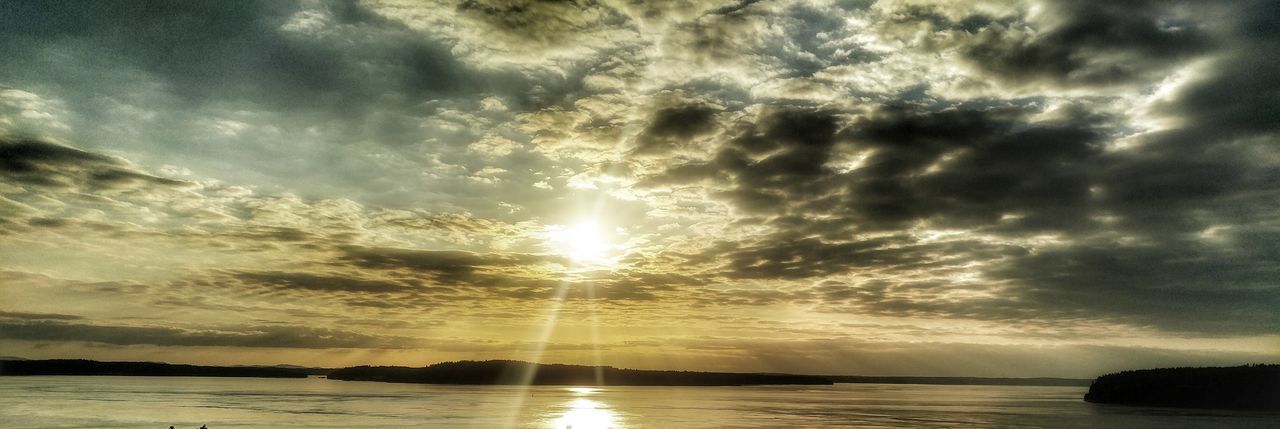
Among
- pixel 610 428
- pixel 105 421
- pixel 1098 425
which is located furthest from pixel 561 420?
pixel 1098 425

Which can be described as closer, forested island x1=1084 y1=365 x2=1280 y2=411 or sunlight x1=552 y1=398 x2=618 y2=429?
sunlight x1=552 y1=398 x2=618 y2=429

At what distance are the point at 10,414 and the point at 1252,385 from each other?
636ft

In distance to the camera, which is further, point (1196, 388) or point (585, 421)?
point (1196, 388)

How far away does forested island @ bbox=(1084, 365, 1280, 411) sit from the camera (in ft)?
474

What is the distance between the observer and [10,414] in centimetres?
7756

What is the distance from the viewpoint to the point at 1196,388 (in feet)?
518

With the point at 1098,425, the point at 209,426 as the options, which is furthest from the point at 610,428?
the point at 1098,425

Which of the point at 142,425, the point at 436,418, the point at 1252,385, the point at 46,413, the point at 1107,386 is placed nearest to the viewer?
the point at 142,425

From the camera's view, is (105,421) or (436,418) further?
(436,418)

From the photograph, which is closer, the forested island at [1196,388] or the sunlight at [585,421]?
the sunlight at [585,421]

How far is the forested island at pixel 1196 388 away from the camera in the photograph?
144625 mm

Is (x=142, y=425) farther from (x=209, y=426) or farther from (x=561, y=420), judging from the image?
(x=561, y=420)

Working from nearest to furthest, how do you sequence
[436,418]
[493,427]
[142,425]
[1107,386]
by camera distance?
1. [142,425]
2. [493,427]
3. [436,418]
4. [1107,386]

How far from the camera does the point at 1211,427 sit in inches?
3457
